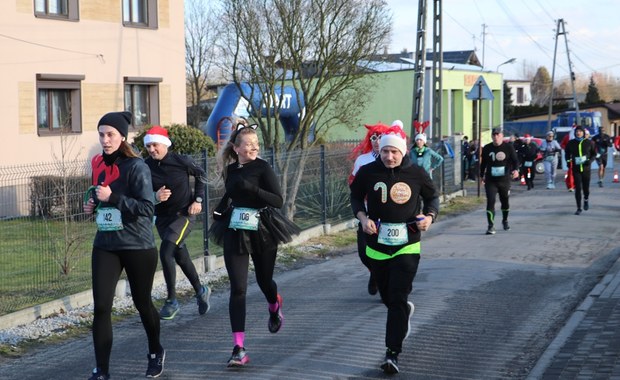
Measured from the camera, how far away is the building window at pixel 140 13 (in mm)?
25928

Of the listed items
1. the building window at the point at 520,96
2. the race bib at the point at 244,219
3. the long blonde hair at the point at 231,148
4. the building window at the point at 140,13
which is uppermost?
the building window at the point at 520,96

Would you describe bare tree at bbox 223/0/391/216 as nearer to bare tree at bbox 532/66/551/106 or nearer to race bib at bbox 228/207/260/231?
race bib at bbox 228/207/260/231

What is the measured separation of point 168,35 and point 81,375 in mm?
21108

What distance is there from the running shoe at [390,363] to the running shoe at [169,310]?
3048mm

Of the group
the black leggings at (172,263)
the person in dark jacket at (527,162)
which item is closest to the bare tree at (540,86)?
the person in dark jacket at (527,162)

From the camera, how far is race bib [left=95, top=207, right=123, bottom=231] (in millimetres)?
6453

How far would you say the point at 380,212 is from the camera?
7.11m

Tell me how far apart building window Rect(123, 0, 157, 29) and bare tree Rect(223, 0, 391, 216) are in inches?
134

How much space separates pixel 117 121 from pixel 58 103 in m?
18.4

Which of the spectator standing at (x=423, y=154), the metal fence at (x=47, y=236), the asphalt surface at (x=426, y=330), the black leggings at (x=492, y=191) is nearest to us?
the asphalt surface at (x=426, y=330)

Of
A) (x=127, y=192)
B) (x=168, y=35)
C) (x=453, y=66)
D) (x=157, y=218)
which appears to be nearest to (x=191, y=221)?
(x=157, y=218)

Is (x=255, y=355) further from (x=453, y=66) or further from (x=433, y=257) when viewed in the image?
(x=453, y=66)

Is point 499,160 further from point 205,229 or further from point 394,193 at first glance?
point 394,193

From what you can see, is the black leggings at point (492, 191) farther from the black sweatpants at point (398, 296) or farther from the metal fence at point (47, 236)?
the black sweatpants at point (398, 296)
